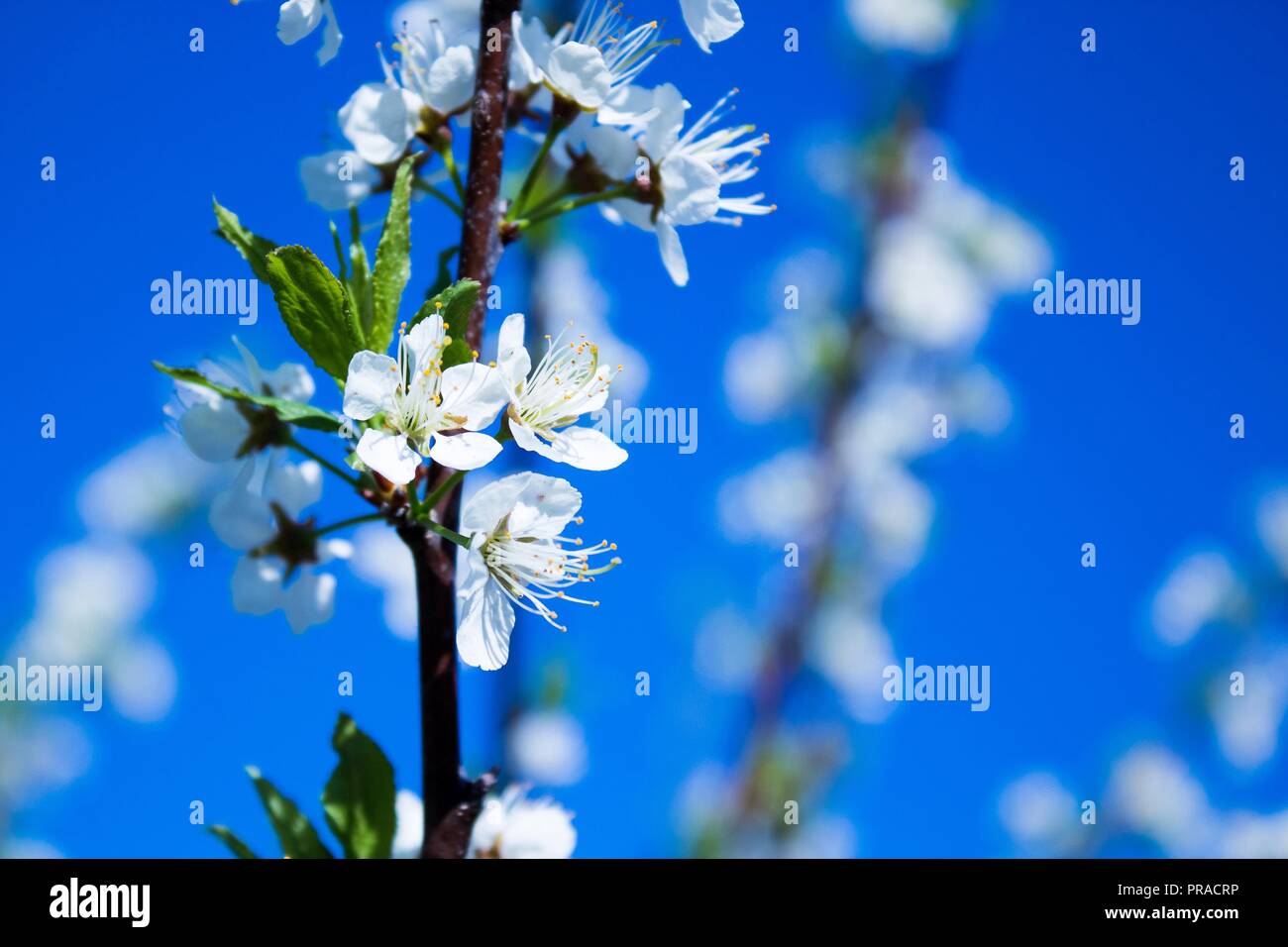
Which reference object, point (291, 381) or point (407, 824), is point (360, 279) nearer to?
point (291, 381)

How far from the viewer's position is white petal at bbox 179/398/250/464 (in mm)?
1144

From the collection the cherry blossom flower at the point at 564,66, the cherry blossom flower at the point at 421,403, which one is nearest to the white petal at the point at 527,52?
the cherry blossom flower at the point at 564,66

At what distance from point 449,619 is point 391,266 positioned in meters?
0.31

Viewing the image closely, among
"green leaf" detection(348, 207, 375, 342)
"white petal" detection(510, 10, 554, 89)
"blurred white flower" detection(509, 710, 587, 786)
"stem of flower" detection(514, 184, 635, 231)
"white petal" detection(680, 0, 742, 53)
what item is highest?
"white petal" detection(680, 0, 742, 53)

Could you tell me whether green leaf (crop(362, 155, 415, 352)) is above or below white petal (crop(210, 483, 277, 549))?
above

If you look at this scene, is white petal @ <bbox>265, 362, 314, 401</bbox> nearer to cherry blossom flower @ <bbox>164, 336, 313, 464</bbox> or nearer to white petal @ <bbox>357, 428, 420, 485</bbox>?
cherry blossom flower @ <bbox>164, 336, 313, 464</bbox>

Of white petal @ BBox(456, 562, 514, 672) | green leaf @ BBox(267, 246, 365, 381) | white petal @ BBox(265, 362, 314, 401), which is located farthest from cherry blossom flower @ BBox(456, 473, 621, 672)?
white petal @ BBox(265, 362, 314, 401)

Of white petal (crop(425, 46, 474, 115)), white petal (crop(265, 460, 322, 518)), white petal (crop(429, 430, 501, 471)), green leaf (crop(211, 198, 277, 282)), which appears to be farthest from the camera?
white petal (crop(265, 460, 322, 518))

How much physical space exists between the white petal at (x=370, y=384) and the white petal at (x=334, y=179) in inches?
14.6

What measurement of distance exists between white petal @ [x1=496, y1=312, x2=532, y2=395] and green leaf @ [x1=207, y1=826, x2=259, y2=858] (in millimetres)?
533

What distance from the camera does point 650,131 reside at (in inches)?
46.8

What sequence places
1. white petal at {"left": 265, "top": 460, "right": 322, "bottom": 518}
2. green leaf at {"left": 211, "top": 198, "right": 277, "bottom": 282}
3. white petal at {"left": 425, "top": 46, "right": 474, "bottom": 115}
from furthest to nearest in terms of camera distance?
white petal at {"left": 265, "top": 460, "right": 322, "bottom": 518} → white petal at {"left": 425, "top": 46, "right": 474, "bottom": 115} → green leaf at {"left": 211, "top": 198, "right": 277, "bottom": 282}

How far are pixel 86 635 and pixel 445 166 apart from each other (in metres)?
4.18
